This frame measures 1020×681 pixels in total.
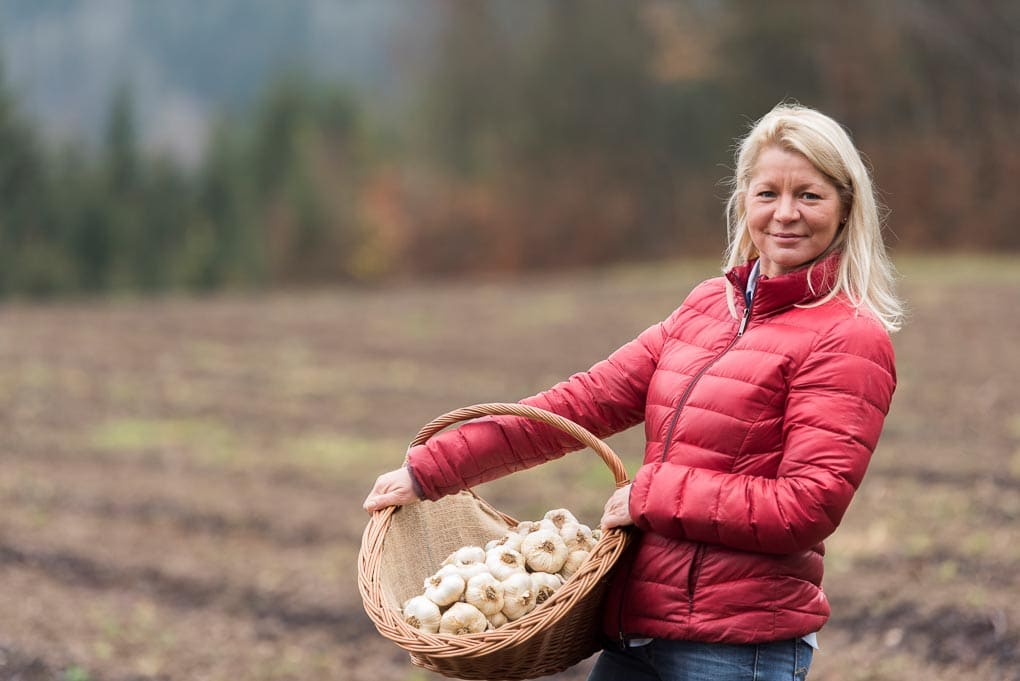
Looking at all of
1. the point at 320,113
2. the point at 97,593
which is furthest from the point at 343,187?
the point at 97,593

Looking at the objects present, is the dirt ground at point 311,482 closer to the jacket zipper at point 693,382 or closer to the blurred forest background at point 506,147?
the jacket zipper at point 693,382

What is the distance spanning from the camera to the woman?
213 cm

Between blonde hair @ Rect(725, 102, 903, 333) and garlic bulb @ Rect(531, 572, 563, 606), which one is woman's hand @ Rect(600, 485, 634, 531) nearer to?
garlic bulb @ Rect(531, 572, 563, 606)

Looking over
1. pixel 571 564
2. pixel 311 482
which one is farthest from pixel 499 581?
pixel 311 482

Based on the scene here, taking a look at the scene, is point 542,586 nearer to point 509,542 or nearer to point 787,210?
point 509,542

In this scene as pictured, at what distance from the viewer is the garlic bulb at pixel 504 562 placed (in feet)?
7.93

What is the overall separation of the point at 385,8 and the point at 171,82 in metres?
9.47

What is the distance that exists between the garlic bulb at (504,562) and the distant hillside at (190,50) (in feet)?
93.8

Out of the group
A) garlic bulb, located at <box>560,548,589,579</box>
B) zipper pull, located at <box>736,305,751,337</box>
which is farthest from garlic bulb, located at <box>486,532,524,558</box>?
zipper pull, located at <box>736,305,751,337</box>

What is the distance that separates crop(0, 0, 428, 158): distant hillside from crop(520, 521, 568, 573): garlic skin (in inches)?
1126

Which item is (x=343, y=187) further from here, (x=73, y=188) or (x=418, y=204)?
(x=73, y=188)

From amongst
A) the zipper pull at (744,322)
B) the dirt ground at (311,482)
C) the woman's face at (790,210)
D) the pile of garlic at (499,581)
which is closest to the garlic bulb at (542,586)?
the pile of garlic at (499,581)

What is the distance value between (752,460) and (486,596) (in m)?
0.60

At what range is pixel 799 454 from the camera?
213cm
